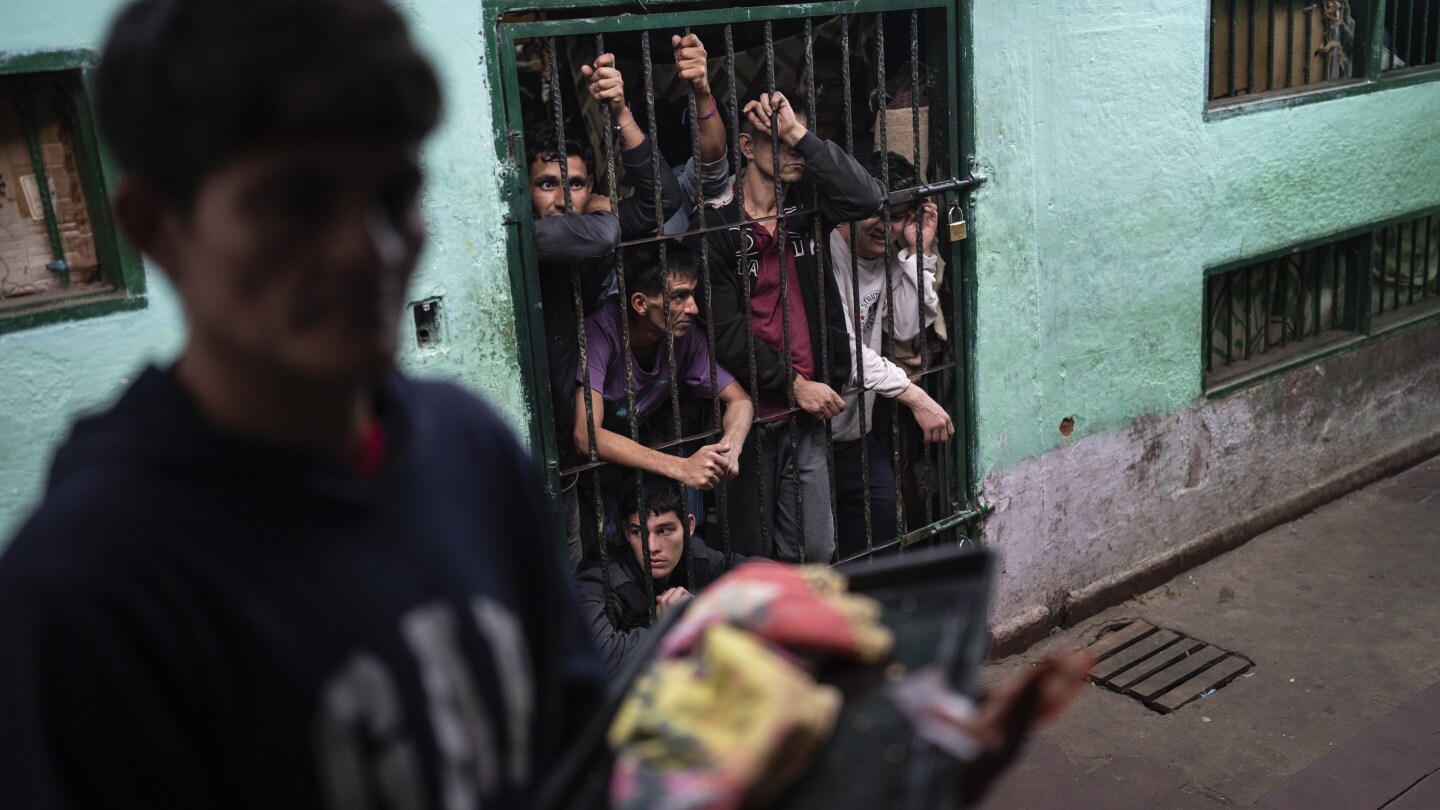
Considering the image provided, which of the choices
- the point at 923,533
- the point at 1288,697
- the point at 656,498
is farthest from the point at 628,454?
the point at 1288,697

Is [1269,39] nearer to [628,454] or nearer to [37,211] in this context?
[628,454]

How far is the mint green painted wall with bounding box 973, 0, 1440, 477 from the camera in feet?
15.9

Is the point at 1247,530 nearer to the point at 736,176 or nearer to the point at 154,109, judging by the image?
the point at 736,176

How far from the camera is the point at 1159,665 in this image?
5145 millimetres

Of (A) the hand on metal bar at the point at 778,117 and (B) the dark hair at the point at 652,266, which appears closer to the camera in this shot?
(B) the dark hair at the point at 652,266

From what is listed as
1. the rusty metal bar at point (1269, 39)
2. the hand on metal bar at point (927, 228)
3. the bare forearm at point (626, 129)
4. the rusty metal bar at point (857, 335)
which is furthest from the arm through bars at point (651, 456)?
the rusty metal bar at point (1269, 39)

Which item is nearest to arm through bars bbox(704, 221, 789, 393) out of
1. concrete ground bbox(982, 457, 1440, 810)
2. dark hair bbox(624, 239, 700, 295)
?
dark hair bbox(624, 239, 700, 295)

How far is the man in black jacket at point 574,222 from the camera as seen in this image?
→ 373cm

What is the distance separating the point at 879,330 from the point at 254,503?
380 centimetres

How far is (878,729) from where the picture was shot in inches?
53.7

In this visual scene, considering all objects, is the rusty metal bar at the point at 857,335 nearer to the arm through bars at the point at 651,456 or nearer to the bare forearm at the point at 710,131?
the bare forearm at the point at 710,131

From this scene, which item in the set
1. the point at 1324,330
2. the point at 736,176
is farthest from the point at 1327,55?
the point at 736,176

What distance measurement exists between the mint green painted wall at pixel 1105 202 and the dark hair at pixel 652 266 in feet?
4.25

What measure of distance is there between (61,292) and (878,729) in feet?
8.16
